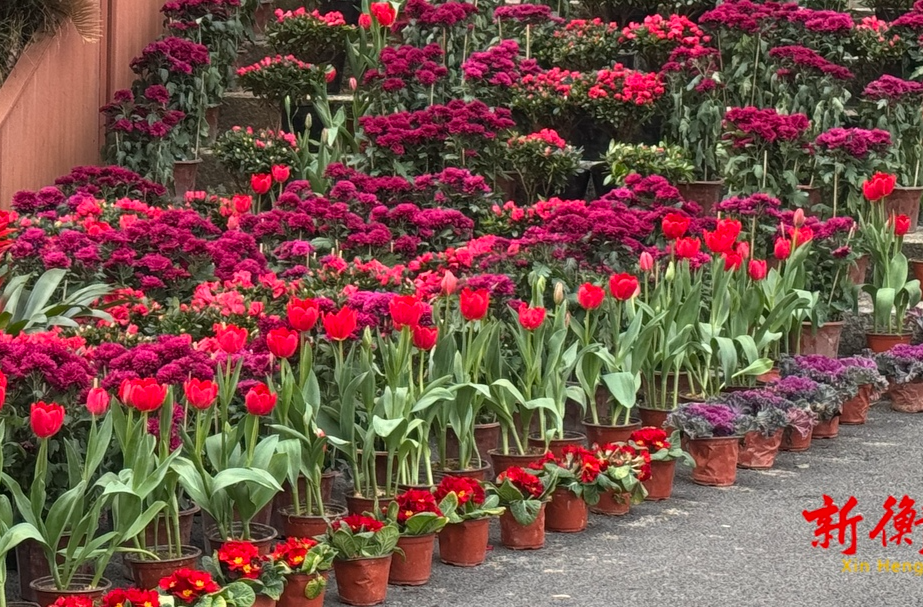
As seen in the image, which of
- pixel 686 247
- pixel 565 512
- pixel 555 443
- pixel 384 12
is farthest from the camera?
pixel 384 12

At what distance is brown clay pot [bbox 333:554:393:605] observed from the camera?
3936 mm

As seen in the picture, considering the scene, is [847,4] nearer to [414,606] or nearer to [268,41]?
[268,41]

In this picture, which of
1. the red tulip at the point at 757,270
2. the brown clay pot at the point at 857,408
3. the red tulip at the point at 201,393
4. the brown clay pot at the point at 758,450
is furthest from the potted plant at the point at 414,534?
the brown clay pot at the point at 857,408

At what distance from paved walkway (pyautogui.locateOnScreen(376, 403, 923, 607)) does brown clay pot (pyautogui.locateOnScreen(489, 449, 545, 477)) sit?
31cm

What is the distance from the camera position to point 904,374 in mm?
6176

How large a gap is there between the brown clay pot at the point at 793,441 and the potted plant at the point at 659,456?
2.29ft

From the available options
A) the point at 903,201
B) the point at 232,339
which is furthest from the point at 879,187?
the point at 232,339

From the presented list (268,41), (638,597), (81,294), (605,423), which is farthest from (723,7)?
(638,597)

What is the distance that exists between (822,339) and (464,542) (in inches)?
115

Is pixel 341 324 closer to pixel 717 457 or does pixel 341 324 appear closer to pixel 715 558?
pixel 715 558

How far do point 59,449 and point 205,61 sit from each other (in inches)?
173

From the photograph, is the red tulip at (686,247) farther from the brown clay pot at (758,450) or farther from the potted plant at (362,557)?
the potted plant at (362,557)

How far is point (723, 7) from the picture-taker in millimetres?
8336

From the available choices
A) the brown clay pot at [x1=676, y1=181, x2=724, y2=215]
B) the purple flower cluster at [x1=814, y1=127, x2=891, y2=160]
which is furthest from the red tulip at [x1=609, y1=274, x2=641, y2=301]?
the brown clay pot at [x1=676, y1=181, x2=724, y2=215]
